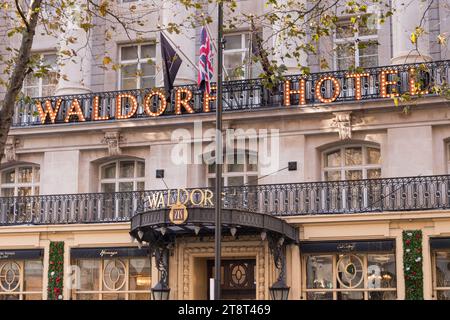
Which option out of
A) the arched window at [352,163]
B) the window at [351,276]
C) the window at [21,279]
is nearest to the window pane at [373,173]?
the arched window at [352,163]

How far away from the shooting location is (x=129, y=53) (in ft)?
105

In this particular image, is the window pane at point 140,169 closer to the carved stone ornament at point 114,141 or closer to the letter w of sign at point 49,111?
the carved stone ornament at point 114,141

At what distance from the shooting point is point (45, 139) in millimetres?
31312

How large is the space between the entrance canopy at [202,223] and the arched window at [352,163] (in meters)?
2.78

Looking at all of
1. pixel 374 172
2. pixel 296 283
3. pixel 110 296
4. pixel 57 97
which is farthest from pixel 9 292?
pixel 374 172

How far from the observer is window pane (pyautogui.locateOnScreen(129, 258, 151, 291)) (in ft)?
94.8

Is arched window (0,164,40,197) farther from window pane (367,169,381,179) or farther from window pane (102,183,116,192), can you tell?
window pane (367,169,381,179)

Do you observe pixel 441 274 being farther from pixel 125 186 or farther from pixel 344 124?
pixel 125 186

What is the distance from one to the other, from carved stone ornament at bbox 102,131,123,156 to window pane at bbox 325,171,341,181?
6996mm

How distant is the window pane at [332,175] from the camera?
2867cm

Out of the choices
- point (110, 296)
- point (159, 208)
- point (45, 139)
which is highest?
point (45, 139)
